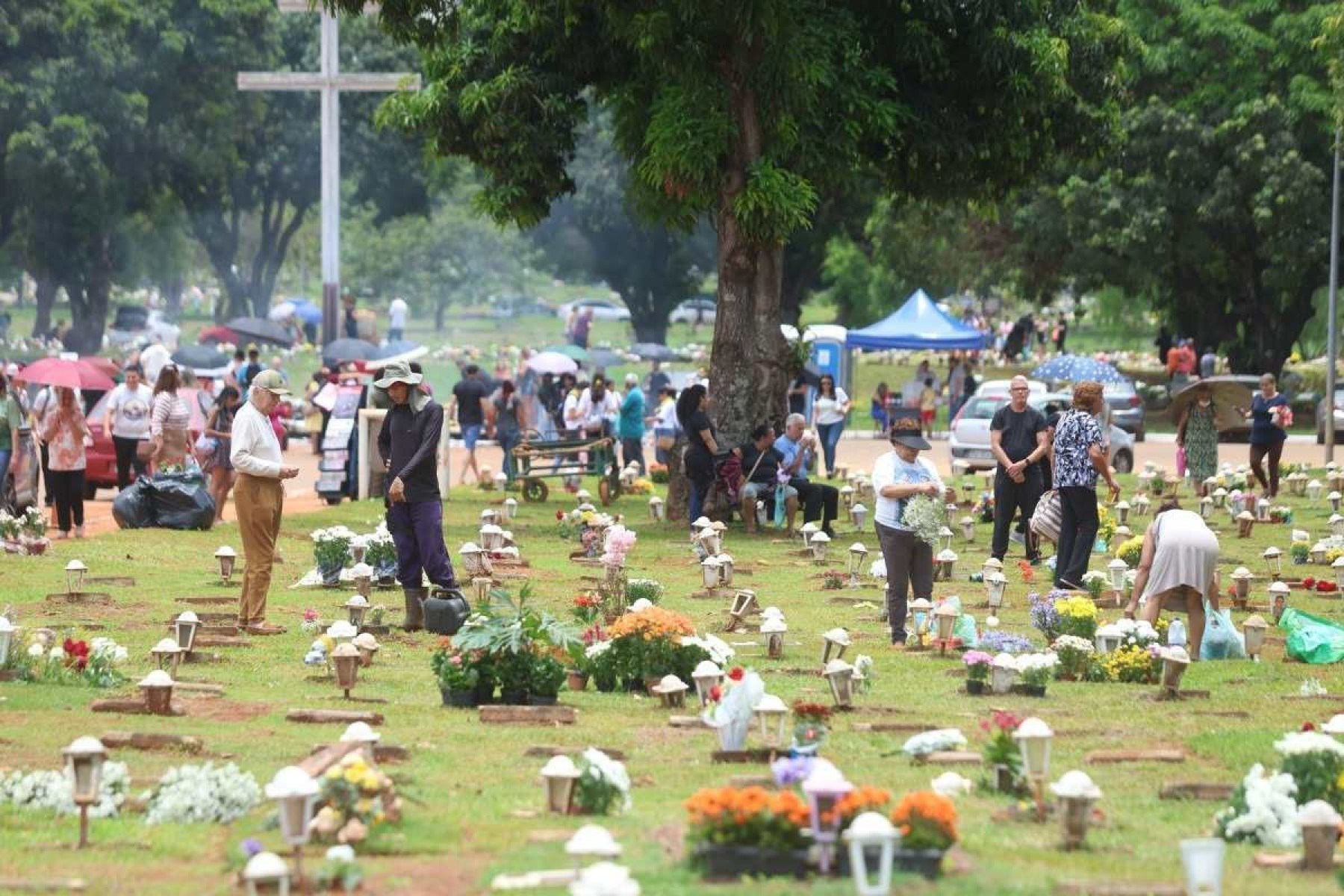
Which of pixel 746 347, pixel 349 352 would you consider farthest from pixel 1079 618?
pixel 349 352

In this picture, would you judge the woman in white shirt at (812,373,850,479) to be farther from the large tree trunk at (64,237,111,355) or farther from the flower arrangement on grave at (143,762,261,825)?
the large tree trunk at (64,237,111,355)

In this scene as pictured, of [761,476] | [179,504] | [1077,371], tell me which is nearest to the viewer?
[179,504]

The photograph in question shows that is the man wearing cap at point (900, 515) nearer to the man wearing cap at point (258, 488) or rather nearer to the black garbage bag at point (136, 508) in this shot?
the man wearing cap at point (258, 488)

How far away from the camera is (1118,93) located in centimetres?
2739

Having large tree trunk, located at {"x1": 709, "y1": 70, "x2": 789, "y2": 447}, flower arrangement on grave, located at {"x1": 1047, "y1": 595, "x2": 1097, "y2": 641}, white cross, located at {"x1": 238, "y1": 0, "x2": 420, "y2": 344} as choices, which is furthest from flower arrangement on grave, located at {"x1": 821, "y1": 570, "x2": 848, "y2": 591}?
white cross, located at {"x1": 238, "y1": 0, "x2": 420, "y2": 344}

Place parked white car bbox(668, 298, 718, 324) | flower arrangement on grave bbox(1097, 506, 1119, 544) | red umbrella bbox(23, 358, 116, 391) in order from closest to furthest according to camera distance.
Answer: flower arrangement on grave bbox(1097, 506, 1119, 544), red umbrella bbox(23, 358, 116, 391), parked white car bbox(668, 298, 718, 324)

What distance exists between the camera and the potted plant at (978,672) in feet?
43.4

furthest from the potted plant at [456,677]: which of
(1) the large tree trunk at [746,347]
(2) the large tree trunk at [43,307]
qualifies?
(2) the large tree trunk at [43,307]

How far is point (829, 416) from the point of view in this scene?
34.6m

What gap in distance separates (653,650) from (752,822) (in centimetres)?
507

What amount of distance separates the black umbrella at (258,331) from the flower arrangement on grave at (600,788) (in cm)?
5347

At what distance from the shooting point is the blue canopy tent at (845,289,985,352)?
4659 centimetres

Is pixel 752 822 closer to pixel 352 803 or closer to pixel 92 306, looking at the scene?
pixel 352 803

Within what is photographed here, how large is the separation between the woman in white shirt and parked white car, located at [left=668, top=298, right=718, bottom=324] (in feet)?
183
